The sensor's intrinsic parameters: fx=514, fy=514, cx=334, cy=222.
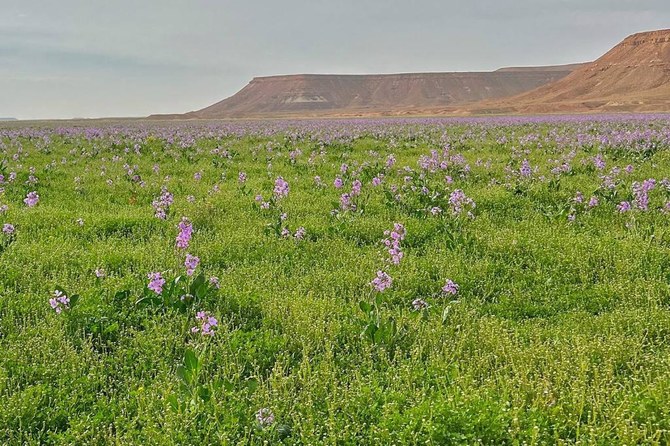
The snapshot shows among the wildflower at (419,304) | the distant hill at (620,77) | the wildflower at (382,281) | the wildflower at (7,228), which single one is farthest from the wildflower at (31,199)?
the distant hill at (620,77)

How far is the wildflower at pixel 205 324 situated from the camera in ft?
13.9

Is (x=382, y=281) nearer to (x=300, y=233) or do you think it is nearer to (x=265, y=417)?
(x=300, y=233)

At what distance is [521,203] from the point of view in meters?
9.02

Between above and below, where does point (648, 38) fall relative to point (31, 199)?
above

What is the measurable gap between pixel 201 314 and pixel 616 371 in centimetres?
331

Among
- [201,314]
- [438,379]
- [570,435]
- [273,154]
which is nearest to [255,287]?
[201,314]

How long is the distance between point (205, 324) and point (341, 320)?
4.10 ft

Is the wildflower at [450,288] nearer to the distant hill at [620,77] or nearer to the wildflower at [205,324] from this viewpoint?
the wildflower at [205,324]

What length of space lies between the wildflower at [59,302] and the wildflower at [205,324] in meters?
1.23

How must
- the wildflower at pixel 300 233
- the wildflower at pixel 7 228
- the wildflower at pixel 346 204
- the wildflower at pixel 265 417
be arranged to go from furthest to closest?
the wildflower at pixel 346 204 → the wildflower at pixel 300 233 → the wildflower at pixel 7 228 → the wildflower at pixel 265 417

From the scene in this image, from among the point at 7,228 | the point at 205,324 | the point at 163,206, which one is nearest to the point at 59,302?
the point at 205,324

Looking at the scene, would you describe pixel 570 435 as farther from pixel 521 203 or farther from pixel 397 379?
pixel 521 203

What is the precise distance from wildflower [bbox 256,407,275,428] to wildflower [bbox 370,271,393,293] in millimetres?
2052

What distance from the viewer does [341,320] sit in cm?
478
